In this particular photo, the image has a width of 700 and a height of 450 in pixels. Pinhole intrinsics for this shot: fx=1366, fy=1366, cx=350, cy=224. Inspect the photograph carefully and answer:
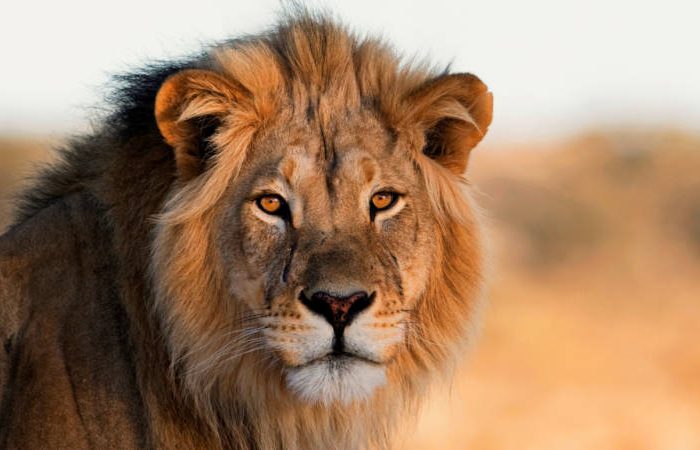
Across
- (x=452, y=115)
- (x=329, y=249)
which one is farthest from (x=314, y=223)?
(x=452, y=115)

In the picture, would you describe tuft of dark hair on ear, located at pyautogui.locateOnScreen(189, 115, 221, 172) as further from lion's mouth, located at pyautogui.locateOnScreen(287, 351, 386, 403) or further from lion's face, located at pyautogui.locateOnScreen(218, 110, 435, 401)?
lion's mouth, located at pyautogui.locateOnScreen(287, 351, 386, 403)

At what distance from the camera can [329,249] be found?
474 centimetres

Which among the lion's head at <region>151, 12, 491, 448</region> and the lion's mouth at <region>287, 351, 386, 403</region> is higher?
the lion's head at <region>151, 12, 491, 448</region>

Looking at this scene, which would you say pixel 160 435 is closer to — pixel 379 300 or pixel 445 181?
pixel 379 300

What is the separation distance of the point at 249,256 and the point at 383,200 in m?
0.53

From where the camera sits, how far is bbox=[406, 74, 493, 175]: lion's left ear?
5152mm

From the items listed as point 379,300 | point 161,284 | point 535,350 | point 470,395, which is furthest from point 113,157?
point 535,350

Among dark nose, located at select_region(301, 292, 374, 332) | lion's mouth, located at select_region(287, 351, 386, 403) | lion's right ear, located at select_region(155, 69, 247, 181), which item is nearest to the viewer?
dark nose, located at select_region(301, 292, 374, 332)

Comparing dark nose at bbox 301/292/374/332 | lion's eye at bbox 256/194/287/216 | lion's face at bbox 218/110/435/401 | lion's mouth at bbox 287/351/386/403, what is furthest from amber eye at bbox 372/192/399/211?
lion's mouth at bbox 287/351/386/403

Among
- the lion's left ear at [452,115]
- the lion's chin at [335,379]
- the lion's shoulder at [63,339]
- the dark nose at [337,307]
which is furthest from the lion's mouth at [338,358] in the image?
the lion's left ear at [452,115]

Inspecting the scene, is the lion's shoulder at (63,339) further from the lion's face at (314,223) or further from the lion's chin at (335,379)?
the lion's chin at (335,379)

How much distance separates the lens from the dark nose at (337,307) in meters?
4.55

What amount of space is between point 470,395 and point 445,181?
9726 mm

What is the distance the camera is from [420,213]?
509 centimetres
